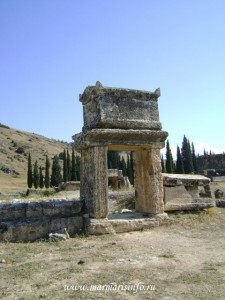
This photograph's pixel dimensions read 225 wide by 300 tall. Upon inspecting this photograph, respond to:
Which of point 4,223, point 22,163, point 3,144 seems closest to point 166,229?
point 4,223

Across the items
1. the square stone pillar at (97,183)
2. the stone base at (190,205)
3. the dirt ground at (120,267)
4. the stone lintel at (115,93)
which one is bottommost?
the dirt ground at (120,267)

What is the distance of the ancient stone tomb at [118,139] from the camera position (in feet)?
28.7

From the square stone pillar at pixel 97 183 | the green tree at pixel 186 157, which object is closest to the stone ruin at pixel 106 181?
the square stone pillar at pixel 97 183

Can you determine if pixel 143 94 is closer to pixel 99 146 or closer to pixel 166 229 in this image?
pixel 99 146

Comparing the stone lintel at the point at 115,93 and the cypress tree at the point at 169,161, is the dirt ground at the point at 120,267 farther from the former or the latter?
the cypress tree at the point at 169,161

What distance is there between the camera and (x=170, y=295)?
13.9ft

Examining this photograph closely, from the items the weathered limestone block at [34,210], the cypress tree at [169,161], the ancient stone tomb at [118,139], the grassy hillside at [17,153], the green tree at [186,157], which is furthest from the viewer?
the grassy hillside at [17,153]

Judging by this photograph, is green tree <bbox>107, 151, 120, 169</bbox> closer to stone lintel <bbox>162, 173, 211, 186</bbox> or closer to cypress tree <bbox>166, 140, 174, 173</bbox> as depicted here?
cypress tree <bbox>166, 140, 174, 173</bbox>

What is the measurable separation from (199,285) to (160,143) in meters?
5.45

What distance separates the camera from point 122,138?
9078mm

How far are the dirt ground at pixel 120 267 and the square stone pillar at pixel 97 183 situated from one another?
0.82 metres

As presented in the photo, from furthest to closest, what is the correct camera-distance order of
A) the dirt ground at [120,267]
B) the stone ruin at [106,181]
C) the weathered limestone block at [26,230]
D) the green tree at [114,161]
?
the green tree at [114,161]
the stone ruin at [106,181]
the weathered limestone block at [26,230]
the dirt ground at [120,267]

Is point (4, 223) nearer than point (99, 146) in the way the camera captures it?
Yes

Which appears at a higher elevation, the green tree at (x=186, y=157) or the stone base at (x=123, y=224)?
the green tree at (x=186, y=157)
